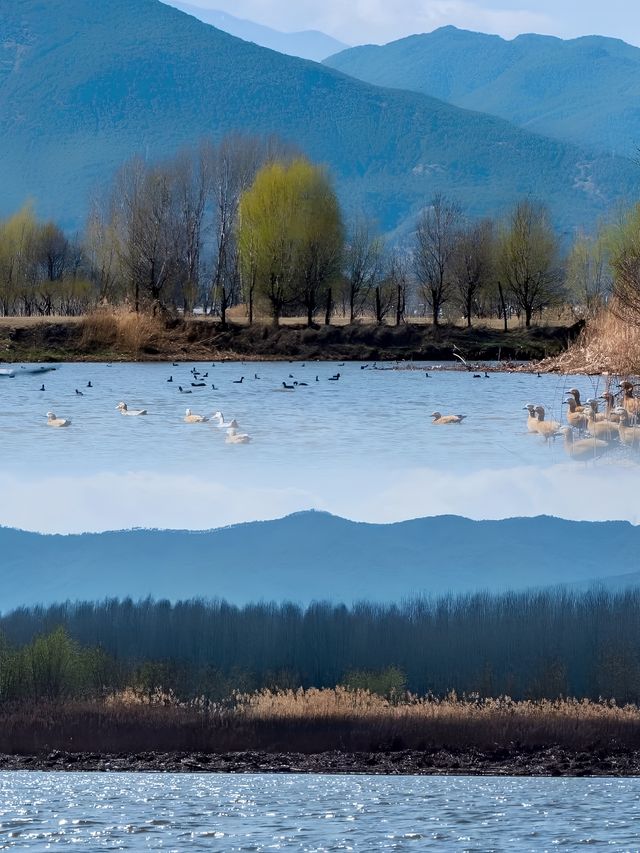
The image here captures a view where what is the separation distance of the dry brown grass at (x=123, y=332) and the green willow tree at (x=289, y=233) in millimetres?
6379

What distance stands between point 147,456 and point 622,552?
20.5 feet

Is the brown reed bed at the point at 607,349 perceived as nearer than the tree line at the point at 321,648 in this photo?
No

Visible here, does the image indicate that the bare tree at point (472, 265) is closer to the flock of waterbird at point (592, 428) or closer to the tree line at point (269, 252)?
the tree line at point (269, 252)

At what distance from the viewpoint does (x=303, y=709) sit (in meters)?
12.3

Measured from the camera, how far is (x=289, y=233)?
55062 millimetres

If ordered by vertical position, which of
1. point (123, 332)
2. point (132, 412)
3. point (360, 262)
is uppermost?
point (360, 262)

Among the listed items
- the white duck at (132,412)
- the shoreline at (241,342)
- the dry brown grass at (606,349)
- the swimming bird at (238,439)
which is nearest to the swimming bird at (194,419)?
the white duck at (132,412)

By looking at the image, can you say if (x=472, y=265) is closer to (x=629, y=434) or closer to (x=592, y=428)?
(x=592, y=428)

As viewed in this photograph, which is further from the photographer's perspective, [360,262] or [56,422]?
[360,262]

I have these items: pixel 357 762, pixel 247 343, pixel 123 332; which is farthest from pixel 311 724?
pixel 247 343

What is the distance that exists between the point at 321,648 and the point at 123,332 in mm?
38110

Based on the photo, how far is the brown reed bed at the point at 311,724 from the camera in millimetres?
12094

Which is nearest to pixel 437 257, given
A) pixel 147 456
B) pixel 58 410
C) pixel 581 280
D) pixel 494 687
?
pixel 581 280

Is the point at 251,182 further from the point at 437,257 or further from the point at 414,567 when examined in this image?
the point at 414,567
